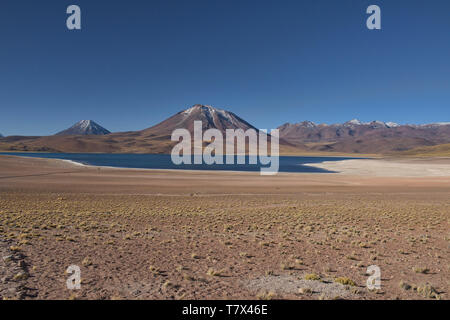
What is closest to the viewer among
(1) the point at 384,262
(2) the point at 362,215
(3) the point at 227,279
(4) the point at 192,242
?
(3) the point at 227,279

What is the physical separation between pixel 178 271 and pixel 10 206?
60.0 ft

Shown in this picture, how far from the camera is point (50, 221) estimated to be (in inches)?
654

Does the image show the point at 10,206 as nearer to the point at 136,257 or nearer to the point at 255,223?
the point at 136,257

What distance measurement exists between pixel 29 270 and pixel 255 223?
11.8 metres
